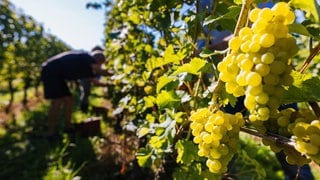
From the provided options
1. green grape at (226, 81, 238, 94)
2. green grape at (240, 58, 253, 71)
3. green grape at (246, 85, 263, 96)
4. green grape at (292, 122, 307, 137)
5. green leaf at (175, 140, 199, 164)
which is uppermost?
green grape at (240, 58, 253, 71)

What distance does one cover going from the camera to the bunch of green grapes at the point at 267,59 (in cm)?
62

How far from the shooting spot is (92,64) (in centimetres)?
647

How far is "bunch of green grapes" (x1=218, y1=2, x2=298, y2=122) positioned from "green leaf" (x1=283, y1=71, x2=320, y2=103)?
0.63ft

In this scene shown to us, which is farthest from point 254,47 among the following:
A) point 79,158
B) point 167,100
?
point 79,158

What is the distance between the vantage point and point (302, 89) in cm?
83

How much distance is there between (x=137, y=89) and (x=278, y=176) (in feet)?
6.51

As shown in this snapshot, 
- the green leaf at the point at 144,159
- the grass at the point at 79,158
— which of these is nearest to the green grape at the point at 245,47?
the green leaf at the point at 144,159

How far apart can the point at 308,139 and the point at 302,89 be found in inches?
8.2

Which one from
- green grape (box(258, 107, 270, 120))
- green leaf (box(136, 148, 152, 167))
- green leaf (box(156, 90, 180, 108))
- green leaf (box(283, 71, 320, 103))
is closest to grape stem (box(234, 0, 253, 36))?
green leaf (box(283, 71, 320, 103))

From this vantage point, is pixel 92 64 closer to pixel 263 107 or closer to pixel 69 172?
pixel 69 172

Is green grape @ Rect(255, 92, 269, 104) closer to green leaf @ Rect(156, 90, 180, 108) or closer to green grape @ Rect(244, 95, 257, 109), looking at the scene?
green grape @ Rect(244, 95, 257, 109)

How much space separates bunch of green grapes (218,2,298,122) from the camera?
620 millimetres

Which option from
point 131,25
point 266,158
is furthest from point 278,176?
point 131,25

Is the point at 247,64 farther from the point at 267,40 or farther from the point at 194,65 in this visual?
the point at 194,65
